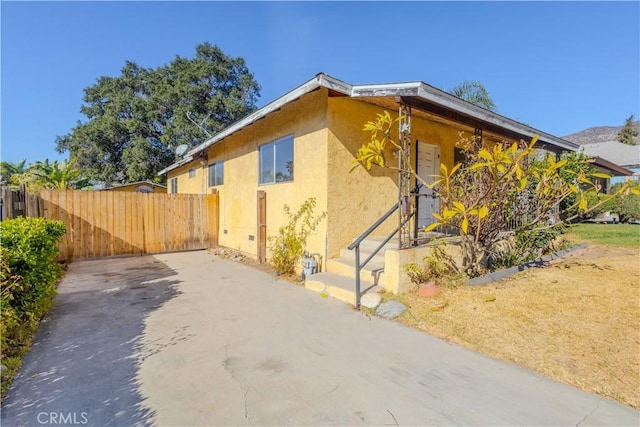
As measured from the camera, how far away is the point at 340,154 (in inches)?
259

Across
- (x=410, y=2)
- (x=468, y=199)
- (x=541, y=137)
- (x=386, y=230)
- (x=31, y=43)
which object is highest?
(x=410, y=2)

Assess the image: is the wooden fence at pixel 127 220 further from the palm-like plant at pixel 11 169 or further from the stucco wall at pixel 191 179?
the palm-like plant at pixel 11 169

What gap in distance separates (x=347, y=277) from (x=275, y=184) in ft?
11.3

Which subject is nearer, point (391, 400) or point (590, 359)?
point (391, 400)

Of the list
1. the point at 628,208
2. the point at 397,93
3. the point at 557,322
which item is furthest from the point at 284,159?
the point at 628,208

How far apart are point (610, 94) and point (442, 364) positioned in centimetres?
1560

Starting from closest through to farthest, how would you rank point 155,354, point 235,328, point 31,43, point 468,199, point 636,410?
point 636,410
point 155,354
point 235,328
point 468,199
point 31,43

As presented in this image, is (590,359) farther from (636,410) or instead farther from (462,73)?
(462,73)

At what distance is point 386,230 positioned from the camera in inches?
296

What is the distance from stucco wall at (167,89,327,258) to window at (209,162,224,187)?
9.6 inches

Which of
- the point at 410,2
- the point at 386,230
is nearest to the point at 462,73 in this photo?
the point at 410,2

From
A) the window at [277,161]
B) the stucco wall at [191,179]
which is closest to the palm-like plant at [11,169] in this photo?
the stucco wall at [191,179]

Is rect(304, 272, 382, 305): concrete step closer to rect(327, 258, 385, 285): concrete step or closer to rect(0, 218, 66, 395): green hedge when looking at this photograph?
rect(327, 258, 385, 285): concrete step

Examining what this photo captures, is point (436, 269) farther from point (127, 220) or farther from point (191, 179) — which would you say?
point (191, 179)
